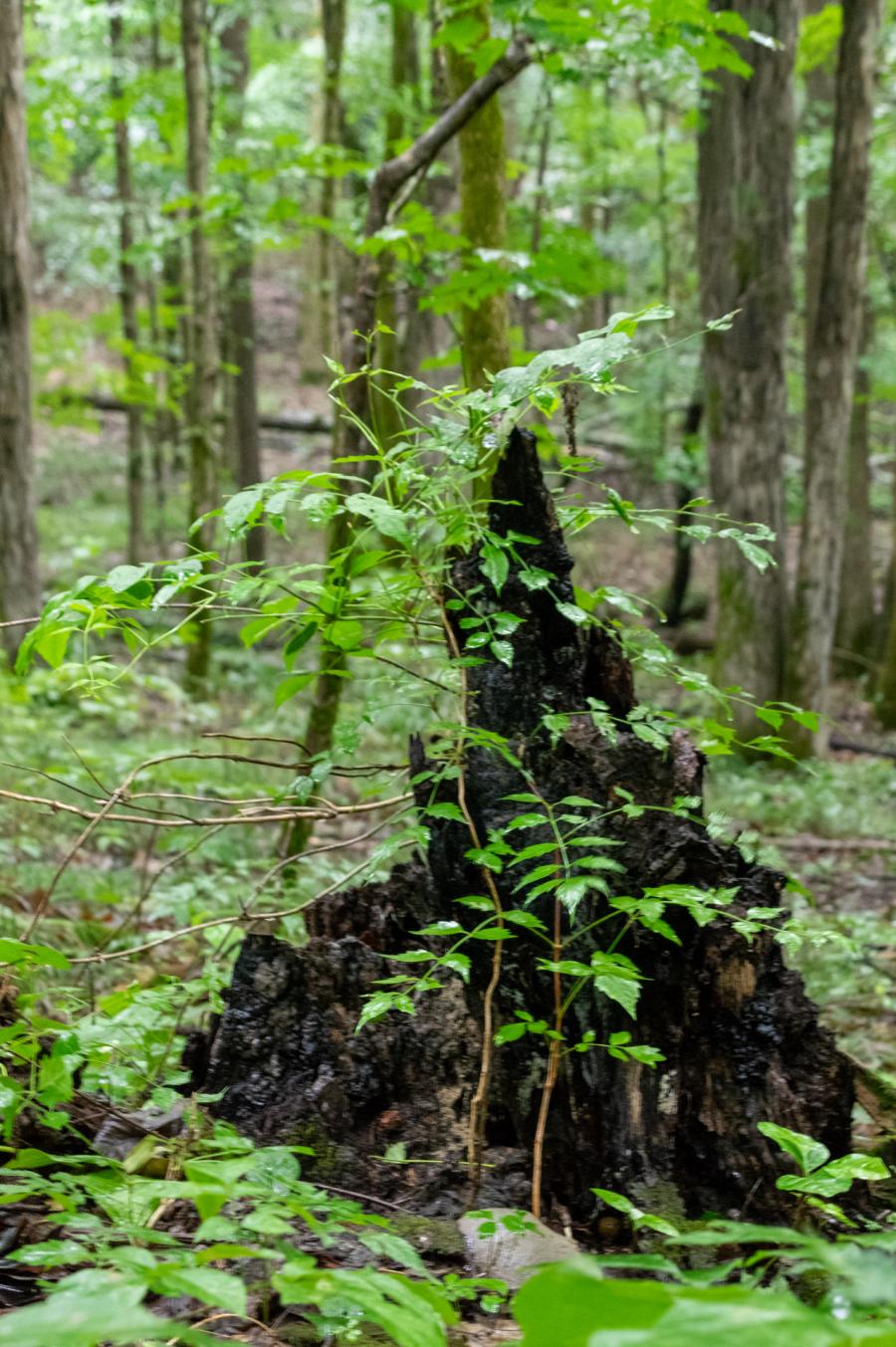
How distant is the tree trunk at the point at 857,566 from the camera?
51.3 ft

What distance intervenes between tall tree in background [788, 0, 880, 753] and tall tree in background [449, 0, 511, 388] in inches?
183

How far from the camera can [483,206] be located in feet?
18.6

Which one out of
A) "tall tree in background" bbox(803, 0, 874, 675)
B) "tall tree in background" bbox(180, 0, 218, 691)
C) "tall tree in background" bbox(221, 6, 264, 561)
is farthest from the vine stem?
"tall tree in background" bbox(803, 0, 874, 675)

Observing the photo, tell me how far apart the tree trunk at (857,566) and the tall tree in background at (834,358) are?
632cm

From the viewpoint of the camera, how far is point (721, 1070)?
2.24 meters

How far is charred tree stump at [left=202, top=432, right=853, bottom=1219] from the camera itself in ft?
7.04

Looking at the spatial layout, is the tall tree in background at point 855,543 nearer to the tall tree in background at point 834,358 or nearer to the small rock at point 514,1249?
the tall tree in background at point 834,358

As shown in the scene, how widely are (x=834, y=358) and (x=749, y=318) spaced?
886mm

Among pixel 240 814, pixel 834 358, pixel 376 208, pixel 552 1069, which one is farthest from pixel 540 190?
pixel 552 1069

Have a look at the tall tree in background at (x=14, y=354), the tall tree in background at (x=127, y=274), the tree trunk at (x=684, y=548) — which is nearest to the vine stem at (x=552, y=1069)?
the tall tree in background at (x=14, y=354)

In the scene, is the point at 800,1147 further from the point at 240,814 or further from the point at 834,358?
the point at 834,358

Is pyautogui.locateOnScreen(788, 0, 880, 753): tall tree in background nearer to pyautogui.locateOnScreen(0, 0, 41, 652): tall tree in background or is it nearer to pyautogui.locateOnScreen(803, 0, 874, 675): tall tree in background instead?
pyautogui.locateOnScreen(803, 0, 874, 675): tall tree in background

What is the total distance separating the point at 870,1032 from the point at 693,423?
41.7ft

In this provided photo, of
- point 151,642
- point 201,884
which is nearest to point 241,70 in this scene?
point 201,884
